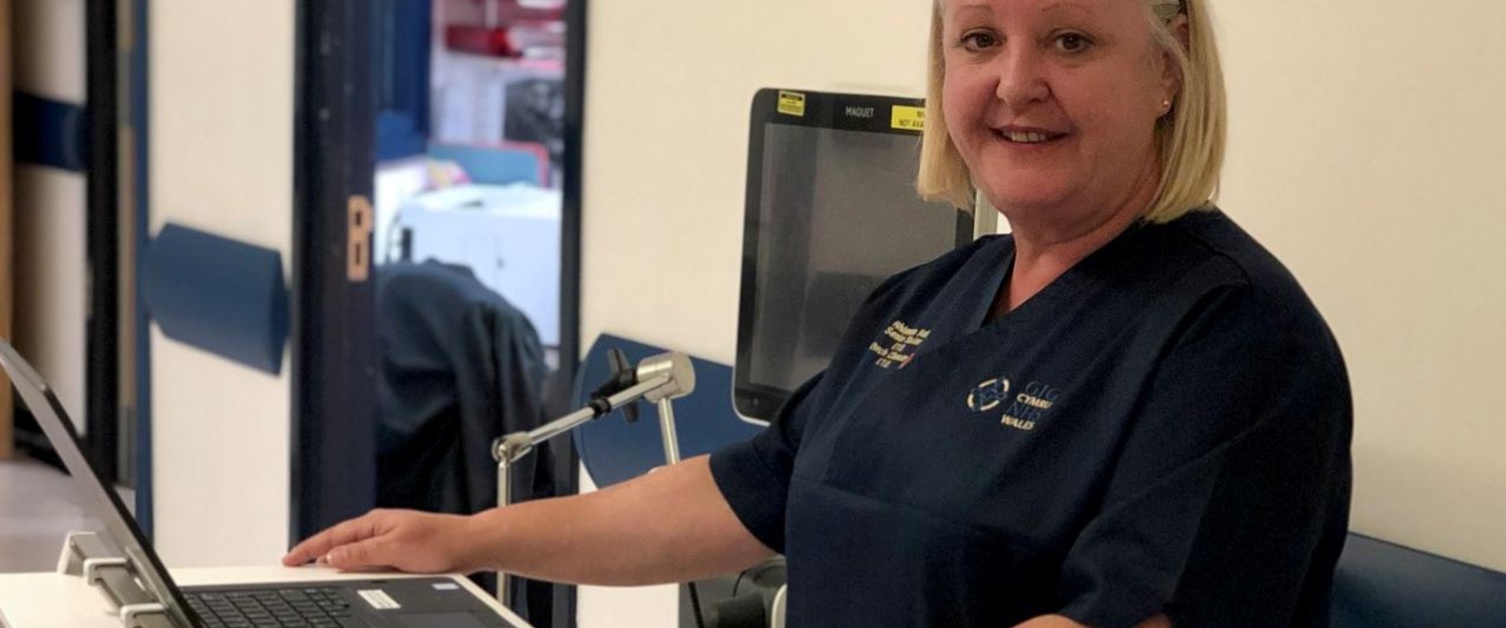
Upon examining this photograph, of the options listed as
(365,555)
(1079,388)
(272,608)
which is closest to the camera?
(1079,388)

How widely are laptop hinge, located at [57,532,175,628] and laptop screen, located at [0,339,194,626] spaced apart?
1 centimetres

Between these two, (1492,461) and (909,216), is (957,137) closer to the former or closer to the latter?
(909,216)

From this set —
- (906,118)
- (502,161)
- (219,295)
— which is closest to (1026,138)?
(906,118)

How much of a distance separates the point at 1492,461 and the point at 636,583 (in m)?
0.79

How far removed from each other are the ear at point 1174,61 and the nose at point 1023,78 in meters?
0.09

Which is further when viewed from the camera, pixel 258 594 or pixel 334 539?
pixel 334 539

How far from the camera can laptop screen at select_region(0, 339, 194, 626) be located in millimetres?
1496

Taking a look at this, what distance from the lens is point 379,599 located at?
1690 millimetres

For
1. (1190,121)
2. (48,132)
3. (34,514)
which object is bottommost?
(34,514)

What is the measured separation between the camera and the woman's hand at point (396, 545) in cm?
177

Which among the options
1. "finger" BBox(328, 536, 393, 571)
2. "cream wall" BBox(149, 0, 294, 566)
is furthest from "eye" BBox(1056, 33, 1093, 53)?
"cream wall" BBox(149, 0, 294, 566)

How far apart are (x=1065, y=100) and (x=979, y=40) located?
0.10m

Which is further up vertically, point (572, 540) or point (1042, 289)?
point (1042, 289)

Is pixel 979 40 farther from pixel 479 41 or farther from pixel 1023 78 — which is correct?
pixel 479 41
